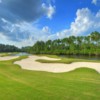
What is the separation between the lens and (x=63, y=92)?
8281 millimetres

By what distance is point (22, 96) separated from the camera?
7816 millimetres

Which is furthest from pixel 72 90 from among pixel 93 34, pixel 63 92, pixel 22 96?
pixel 93 34

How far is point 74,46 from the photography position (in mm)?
121188

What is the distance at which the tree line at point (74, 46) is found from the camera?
106062 mm

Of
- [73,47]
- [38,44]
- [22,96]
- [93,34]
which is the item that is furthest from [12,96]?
[38,44]

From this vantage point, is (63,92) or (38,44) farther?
(38,44)

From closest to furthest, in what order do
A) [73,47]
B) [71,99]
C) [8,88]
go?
[71,99] → [8,88] → [73,47]

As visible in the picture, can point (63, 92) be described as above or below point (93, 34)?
below

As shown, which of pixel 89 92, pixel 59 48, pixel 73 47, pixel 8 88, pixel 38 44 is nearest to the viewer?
pixel 89 92

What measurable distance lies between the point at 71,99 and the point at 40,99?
1.48 meters

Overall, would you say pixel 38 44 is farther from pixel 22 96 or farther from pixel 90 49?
pixel 22 96

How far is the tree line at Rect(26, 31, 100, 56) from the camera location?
4176 inches

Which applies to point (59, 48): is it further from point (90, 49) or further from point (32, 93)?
point (32, 93)

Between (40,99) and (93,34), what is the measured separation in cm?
10499
